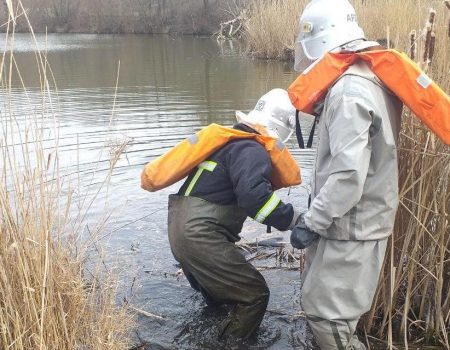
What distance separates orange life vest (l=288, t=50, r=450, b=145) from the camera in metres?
2.29

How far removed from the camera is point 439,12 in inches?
141

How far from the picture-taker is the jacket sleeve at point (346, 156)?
2365mm

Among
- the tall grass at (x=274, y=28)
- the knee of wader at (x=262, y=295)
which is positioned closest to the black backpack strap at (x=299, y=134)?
the knee of wader at (x=262, y=295)

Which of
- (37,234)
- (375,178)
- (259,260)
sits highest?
(375,178)

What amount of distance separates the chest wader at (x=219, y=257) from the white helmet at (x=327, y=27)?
1.11m

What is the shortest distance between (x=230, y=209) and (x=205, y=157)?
15.2 inches

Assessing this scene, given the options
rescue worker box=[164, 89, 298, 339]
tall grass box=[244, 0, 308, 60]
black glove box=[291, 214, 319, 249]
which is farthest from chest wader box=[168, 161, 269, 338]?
tall grass box=[244, 0, 308, 60]

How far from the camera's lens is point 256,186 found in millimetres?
2934

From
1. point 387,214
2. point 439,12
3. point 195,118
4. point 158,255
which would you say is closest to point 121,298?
point 158,255

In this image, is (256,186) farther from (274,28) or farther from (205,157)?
(274,28)

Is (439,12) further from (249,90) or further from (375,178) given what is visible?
(249,90)

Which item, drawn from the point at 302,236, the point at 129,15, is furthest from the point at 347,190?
Answer: the point at 129,15

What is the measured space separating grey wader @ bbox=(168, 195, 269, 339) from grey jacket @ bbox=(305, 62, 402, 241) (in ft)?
2.62

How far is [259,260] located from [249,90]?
28.8 ft
